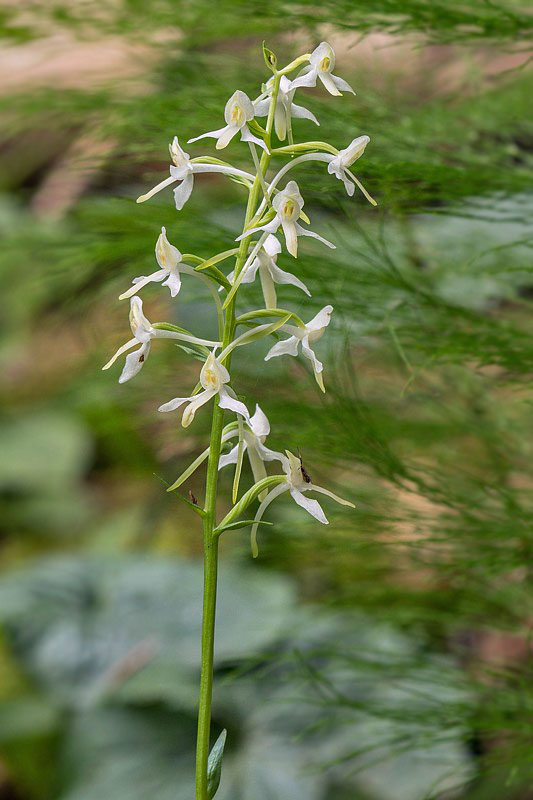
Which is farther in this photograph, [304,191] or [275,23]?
[275,23]

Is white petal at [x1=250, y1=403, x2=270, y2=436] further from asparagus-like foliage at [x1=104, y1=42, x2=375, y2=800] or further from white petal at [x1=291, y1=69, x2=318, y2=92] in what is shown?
white petal at [x1=291, y1=69, x2=318, y2=92]

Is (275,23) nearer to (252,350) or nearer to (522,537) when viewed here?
(252,350)

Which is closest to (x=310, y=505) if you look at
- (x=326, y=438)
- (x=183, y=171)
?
(x=183, y=171)

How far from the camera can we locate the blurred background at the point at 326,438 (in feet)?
2.21

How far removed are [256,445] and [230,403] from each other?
0.04 meters

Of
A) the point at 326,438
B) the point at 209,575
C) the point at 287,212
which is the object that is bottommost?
the point at 326,438

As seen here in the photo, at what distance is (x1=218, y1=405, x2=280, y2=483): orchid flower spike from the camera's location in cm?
34

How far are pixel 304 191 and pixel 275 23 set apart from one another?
7.7 inches

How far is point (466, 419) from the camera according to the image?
99 centimetres

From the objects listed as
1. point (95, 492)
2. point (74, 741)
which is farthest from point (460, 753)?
point (95, 492)

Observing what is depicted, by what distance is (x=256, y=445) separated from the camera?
1.18ft

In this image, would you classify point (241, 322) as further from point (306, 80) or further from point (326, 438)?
point (326, 438)

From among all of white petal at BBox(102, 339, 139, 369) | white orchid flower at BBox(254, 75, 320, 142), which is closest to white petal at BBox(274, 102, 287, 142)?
white orchid flower at BBox(254, 75, 320, 142)

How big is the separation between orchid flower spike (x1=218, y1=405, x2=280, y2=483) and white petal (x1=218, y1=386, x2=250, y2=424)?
11 mm
